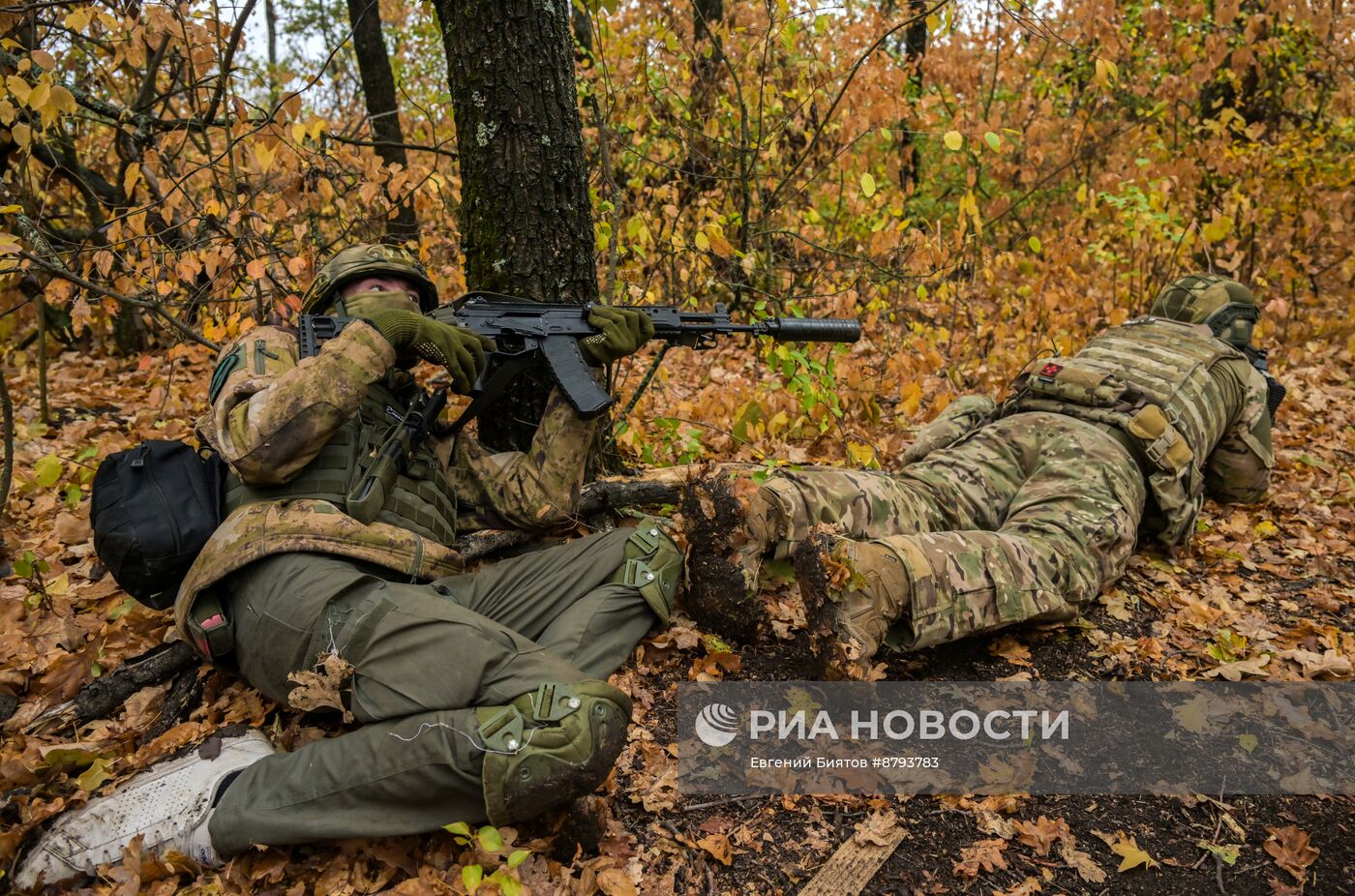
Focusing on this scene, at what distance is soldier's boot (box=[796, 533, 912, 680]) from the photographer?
3201 millimetres

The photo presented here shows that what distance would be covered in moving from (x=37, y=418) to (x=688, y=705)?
5327 mm

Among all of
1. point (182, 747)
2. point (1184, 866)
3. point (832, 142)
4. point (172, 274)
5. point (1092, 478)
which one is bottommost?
point (1184, 866)

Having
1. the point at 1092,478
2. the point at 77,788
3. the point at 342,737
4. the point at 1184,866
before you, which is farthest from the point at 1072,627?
the point at 77,788

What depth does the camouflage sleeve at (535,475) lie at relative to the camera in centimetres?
411

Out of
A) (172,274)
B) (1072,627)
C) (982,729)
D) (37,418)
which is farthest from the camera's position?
(37,418)

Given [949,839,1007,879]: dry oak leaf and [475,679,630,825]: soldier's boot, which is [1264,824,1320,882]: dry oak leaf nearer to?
[949,839,1007,879]: dry oak leaf

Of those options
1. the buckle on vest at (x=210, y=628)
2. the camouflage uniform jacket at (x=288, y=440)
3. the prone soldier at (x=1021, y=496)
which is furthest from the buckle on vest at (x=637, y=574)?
the buckle on vest at (x=210, y=628)

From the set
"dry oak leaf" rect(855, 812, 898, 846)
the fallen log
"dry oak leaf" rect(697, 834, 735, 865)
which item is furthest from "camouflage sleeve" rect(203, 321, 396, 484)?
"dry oak leaf" rect(855, 812, 898, 846)

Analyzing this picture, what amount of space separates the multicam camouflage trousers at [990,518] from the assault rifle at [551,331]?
0.84 m

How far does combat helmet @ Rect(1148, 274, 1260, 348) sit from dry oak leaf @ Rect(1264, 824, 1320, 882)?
3309 millimetres

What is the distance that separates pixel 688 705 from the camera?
3.48 metres

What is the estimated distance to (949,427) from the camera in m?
5.09

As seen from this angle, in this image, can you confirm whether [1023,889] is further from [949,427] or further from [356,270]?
[356,270]

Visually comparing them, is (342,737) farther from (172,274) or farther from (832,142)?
(832,142)
